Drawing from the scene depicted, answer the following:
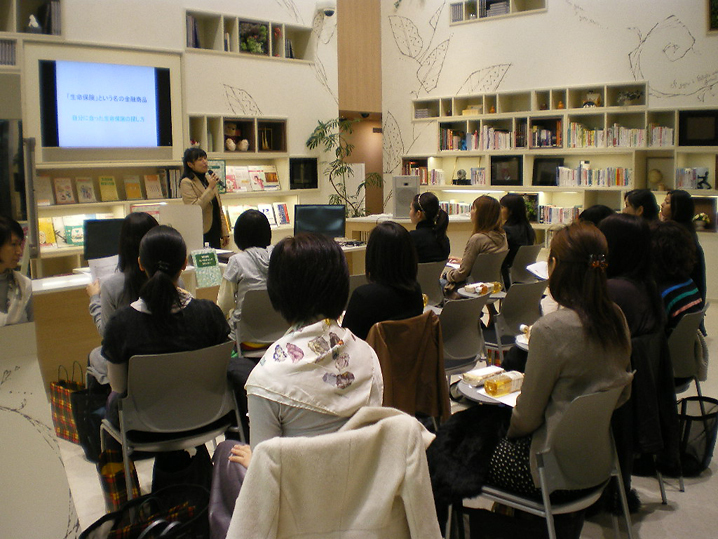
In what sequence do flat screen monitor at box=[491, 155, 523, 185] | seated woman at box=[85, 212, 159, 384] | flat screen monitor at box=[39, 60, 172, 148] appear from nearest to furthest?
seated woman at box=[85, 212, 159, 384]
flat screen monitor at box=[39, 60, 172, 148]
flat screen monitor at box=[491, 155, 523, 185]

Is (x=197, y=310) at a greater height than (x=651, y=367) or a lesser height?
greater

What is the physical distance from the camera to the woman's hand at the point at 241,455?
1822 mm

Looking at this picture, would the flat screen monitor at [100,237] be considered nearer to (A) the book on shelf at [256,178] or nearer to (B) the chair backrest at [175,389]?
(B) the chair backrest at [175,389]

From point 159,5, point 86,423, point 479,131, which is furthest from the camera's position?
point 479,131

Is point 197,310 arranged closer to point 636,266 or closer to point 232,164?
point 636,266

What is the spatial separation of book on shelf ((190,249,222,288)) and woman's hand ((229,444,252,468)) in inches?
119

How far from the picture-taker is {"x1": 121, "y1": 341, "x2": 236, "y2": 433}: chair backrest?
2.71m

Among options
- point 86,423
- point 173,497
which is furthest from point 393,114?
point 173,497

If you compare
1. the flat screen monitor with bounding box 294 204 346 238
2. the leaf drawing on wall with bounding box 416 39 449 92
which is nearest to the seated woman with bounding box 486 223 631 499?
the flat screen monitor with bounding box 294 204 346 238

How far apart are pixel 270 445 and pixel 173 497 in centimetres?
126

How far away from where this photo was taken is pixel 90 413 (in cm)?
346

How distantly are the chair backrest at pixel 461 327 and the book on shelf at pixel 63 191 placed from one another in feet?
15.8

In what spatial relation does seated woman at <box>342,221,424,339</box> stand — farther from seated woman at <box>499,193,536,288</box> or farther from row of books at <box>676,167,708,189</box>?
row of books at <box>676,167,708,189</box>

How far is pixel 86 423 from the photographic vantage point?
3.55 m
